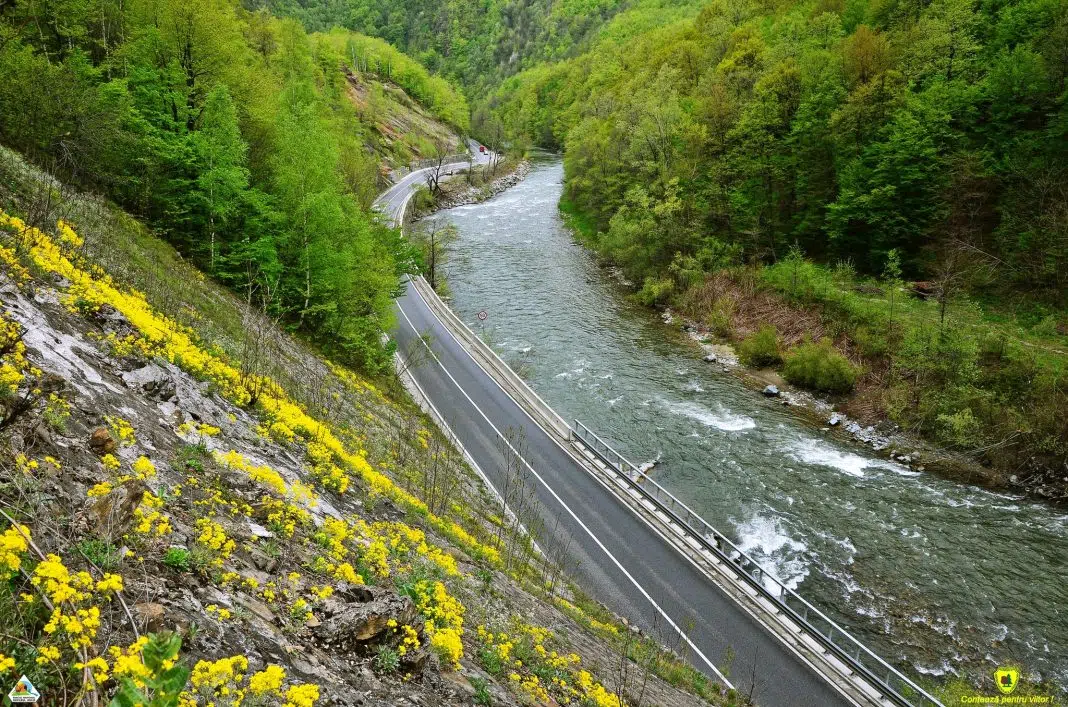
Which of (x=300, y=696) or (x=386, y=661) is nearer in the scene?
(x=300, y=696)

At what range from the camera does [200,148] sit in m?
25.4

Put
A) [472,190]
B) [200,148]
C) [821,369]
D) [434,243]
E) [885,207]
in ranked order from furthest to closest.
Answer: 1. [472,190]
2. [434,243]
3. [885,207]
4. [821,369]
5. [200,148]

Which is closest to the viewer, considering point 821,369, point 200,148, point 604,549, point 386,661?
point 386,661

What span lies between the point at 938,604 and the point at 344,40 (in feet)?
523

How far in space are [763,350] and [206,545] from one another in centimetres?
3851

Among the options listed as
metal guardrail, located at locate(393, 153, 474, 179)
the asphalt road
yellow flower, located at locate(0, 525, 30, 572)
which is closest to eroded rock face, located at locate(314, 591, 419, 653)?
yellow flower, located at locate(0, 525, 30, 572)

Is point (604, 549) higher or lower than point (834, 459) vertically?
lower

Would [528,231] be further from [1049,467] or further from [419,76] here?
[419,76]

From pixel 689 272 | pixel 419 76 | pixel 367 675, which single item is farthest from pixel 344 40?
pixel 367 675

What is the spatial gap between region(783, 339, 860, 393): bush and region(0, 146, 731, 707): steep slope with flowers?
2495cm

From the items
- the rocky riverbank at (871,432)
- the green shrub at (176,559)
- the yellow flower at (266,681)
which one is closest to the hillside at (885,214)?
the rocky riverbank at (871,432)

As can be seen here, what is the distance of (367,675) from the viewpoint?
750cm

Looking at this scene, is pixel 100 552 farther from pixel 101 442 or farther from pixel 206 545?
pixel 101 442

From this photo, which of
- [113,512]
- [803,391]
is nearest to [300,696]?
[113,512]
